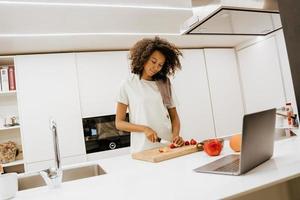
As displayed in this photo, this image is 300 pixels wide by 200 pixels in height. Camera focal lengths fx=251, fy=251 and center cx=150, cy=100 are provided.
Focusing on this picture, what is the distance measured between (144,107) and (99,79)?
132 centimetres

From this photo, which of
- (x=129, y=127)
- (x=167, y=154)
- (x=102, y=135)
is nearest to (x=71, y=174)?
(x=129, y=127)

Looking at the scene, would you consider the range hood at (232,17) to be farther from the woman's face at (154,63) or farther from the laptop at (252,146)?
the laptop at (252,146)

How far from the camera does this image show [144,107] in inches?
61.9

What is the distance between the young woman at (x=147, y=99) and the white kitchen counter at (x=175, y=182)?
0.54m

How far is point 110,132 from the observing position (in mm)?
2732

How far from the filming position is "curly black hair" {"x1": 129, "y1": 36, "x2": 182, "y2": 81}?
1626 millimetres

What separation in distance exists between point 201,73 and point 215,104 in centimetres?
44

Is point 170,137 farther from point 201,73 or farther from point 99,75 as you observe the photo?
point 201,73

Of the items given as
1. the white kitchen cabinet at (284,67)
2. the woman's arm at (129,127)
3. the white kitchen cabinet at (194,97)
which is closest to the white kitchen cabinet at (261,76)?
the white kitchen cabinet at (284,67)

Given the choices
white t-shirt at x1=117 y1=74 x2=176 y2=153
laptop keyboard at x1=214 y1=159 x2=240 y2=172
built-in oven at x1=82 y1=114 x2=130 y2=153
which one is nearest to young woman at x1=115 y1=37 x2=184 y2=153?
white t-shirt at x1=117 y1=74 x2=176 y2=153

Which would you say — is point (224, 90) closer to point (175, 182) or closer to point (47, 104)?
point (47, 104)

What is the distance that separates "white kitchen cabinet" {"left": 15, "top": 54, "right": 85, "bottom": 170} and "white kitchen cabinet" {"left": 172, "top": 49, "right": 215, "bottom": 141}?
1222 millimetres

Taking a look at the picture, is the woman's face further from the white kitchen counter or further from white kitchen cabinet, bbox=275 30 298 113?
white kitchen cabinet, bbox=275 30 298 113

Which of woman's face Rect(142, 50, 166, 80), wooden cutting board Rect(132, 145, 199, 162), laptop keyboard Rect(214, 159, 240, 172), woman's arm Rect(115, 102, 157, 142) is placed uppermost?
woman's face Rect(142, 50, 166, 80)
